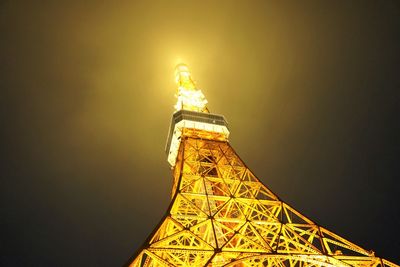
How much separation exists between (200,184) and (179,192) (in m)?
2.60

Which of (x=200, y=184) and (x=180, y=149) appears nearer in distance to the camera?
(x=200, y=184)

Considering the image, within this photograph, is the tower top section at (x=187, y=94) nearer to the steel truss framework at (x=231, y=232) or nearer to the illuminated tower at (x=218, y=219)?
the illuminated tower at (x=218, y=219)

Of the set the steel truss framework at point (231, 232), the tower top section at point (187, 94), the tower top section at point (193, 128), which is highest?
the tower top section at point (187, 94)

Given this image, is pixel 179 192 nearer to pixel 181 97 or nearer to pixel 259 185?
pixel 259 185

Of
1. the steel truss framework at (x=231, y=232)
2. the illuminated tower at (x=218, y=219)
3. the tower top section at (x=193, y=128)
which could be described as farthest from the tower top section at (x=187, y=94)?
the steel truss framework at (x=231, y=232)

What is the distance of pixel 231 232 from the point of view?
9.84 meters

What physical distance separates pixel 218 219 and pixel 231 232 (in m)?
0.94

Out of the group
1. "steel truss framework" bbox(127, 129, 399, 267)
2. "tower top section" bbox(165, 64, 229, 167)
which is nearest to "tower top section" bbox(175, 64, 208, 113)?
"tower top section" bbox(165, 64, 229, 167)

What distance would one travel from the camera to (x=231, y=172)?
43.1ft

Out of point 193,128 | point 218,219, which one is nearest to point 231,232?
point 218,219

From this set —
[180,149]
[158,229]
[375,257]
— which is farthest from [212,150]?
[375,257]

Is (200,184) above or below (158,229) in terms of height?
above

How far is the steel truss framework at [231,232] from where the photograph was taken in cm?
782

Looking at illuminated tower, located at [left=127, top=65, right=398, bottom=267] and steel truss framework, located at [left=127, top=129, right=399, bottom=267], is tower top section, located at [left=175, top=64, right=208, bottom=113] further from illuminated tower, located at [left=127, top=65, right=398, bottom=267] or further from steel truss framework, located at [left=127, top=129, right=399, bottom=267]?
steel truss framework, located at [left=127, top=129, right=399, bottom=267]
